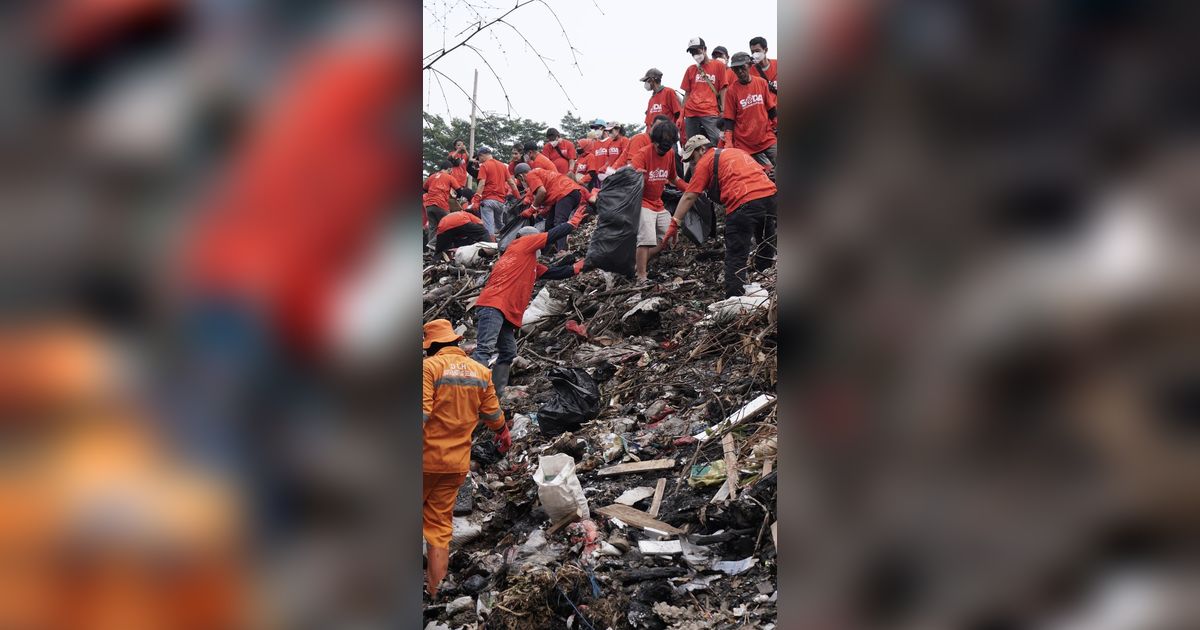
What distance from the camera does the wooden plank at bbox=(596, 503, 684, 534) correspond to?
230 inches

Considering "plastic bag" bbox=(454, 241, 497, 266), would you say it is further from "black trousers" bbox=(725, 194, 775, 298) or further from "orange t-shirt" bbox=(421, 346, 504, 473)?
"orange t-shirt" bbox=(421, 346, 504, 473)

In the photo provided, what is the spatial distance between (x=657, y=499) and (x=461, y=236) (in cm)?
863

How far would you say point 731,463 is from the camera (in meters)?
6.25

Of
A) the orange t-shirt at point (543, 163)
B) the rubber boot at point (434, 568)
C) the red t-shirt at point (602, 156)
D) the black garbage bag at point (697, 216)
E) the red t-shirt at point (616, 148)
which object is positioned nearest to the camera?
the rubber boot at point (434, 568)

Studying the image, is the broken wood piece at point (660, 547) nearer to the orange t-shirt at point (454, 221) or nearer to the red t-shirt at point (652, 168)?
the red t-shirt at point (652, 168)

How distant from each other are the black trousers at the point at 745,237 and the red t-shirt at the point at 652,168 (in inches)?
59.3

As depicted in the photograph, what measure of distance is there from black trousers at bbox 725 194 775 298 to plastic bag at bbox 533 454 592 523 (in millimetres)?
3646

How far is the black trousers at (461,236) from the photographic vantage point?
13.8 m

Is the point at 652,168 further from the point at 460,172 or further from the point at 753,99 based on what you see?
the point at 460,172

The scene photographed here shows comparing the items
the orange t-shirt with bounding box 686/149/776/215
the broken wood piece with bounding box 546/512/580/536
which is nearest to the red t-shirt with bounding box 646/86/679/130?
the orange t-shirt with bounding box 686/149/776/215

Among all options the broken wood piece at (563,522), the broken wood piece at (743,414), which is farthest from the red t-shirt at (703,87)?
the broken wood piece at (563,522)
